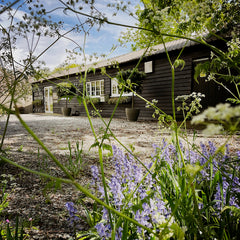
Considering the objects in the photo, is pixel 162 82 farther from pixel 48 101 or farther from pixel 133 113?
pixel 48 101

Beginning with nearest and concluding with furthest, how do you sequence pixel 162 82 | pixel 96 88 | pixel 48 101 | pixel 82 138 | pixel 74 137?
1. pixel 82 138
2. pixel 74 137
3. pixel 162 82
4. pixel 96 88
5. pixel 48 101

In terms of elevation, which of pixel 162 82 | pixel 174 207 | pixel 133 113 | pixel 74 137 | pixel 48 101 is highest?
pixel 162 82

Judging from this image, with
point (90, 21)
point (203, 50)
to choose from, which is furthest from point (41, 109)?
point (90, 21)

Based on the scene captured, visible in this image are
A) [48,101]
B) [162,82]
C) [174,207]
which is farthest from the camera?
[48,101]

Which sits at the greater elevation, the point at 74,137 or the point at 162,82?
the point at 162,82

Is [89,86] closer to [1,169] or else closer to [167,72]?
[167,72]

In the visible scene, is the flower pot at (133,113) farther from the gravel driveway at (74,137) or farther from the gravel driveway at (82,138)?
the gravel driveway at (82,138)

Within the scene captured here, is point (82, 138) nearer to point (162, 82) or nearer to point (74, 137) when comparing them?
point (74, 137)

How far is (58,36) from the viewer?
1438 millimetres

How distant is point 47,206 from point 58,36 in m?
1.37

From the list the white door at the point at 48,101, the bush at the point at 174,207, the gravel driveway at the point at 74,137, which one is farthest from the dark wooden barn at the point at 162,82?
the white door at the point at 48,101

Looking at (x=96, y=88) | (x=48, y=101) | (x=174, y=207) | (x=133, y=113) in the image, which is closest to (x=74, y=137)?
(x=174, y=207)

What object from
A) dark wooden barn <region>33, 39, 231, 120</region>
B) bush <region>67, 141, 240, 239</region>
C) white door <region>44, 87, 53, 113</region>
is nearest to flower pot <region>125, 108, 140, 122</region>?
dark wooden barn <region>33, 39, 231, 120</region>

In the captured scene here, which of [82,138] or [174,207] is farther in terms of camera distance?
[82,138]
